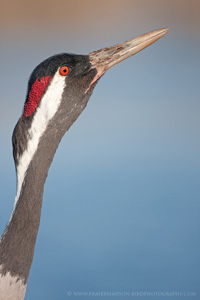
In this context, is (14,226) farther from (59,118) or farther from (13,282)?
(59,118)

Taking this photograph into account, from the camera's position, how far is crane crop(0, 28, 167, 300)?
3.20 feet

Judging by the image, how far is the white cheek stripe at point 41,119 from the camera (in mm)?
971

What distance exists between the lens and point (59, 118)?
100cm

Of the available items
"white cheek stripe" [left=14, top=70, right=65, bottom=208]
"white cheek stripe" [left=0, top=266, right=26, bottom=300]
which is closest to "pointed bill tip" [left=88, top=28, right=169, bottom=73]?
"white cheek stripe" [left=14, top=70, right=65, bottom=208]

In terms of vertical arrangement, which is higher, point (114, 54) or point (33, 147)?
point (114, 54)

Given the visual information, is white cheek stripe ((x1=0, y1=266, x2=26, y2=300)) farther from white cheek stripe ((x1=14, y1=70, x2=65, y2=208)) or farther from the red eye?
the red eye

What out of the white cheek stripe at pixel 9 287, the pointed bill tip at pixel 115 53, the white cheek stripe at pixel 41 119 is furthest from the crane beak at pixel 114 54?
the white cheek stripe at pixel 9 287

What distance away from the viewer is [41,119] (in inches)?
38.6

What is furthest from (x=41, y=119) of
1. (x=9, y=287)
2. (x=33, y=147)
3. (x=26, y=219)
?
(x=9, y=287)

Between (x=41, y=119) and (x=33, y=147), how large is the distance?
0.06 metres

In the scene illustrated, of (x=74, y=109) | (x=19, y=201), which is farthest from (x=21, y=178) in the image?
(x=74, y=109)

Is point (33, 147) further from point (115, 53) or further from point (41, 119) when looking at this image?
point (115, 53)

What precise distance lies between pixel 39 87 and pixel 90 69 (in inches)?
5.3

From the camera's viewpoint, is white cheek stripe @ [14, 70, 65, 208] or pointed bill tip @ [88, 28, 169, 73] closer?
white cheek stripe @ [14, 70, 65, 208]
